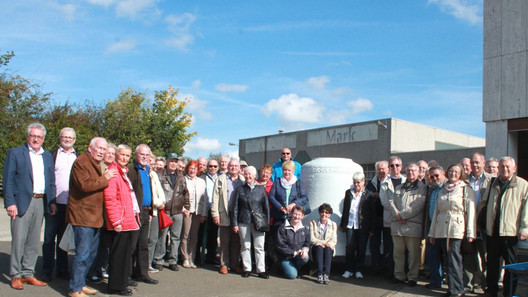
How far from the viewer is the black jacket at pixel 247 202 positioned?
7383 millimetres

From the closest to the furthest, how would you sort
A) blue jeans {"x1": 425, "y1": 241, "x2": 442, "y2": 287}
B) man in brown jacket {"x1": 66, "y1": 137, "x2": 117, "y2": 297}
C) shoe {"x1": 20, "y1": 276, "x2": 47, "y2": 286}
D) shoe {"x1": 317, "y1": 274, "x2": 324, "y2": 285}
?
man in brown jacket {"x1": 66, "y1": 137, "x2": 117, "y2": 297}, shoe {"x1": 20, "y1": 276, "x2": 47, "y2": 286}, blue jeans {"x1": 425, "y1": 241, "x2": 442, "y2": 287}, shoe {"x1": 317, "y1": 274, "x2": 324, "y2": 285}

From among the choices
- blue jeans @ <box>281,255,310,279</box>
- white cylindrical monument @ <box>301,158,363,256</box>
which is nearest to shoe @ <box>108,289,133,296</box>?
blue jeans @ <box>281,255,310,279</box>

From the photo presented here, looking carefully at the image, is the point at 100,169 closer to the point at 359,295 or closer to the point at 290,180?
the point at 290,180

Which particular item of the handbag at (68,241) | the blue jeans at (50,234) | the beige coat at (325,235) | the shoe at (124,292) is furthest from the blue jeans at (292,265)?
the blue jeans at (50,234)

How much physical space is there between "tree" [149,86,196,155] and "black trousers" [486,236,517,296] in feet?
77.6

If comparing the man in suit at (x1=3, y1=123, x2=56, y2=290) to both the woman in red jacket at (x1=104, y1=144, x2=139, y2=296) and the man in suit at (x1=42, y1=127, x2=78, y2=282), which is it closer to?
the man in suit at (x1=42, y1=127, x2=78, y2=282)

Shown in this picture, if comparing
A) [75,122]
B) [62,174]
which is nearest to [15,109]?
[75,122]

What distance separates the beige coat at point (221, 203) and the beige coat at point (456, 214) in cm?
323

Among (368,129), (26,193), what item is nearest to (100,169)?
(26,193)

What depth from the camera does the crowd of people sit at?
5809mm

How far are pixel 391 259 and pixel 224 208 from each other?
282 centimetres

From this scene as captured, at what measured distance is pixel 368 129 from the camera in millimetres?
33844

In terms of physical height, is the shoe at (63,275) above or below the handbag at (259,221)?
below

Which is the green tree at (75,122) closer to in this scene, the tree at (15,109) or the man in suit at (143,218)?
the tree at (15,109)
